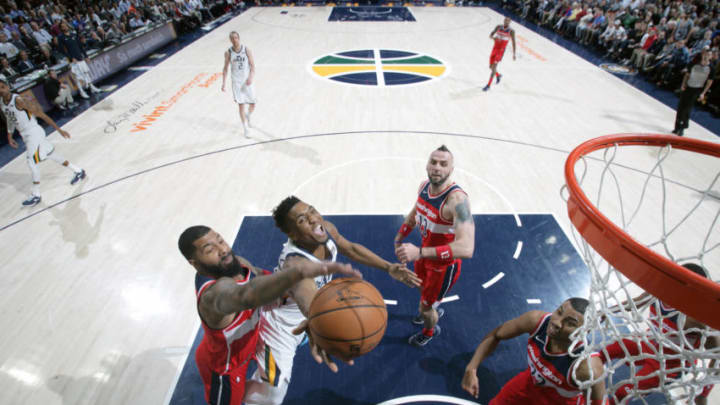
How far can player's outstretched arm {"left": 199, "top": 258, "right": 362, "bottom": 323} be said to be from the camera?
1.47 m

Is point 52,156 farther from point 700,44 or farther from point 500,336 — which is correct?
point 700,44

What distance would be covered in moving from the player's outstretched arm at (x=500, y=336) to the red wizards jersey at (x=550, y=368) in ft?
0.16

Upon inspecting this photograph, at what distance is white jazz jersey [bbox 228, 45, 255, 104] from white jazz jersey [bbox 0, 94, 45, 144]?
9.34 feet

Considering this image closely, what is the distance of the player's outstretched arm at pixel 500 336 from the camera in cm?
235

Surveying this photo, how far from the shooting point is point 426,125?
281 inches

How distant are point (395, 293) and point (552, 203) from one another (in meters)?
2.91

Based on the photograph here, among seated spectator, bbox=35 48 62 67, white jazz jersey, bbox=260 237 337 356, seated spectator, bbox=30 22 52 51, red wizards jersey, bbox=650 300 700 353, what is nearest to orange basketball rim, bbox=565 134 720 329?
red wizards jersey, bbox=650 300 700 353

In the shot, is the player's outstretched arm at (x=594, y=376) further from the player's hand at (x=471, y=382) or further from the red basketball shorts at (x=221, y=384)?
the red basketball shorts at (x=221, y=384)

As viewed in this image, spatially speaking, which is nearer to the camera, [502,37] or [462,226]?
[462,226]

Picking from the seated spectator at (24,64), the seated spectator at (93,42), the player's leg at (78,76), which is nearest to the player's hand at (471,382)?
the player's leg at (78,76)

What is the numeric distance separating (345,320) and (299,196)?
134 inches

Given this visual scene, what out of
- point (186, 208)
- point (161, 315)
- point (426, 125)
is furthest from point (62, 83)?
point (426, 125)

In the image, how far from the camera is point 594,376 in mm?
2031

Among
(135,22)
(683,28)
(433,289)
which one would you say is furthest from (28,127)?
(683,28)
